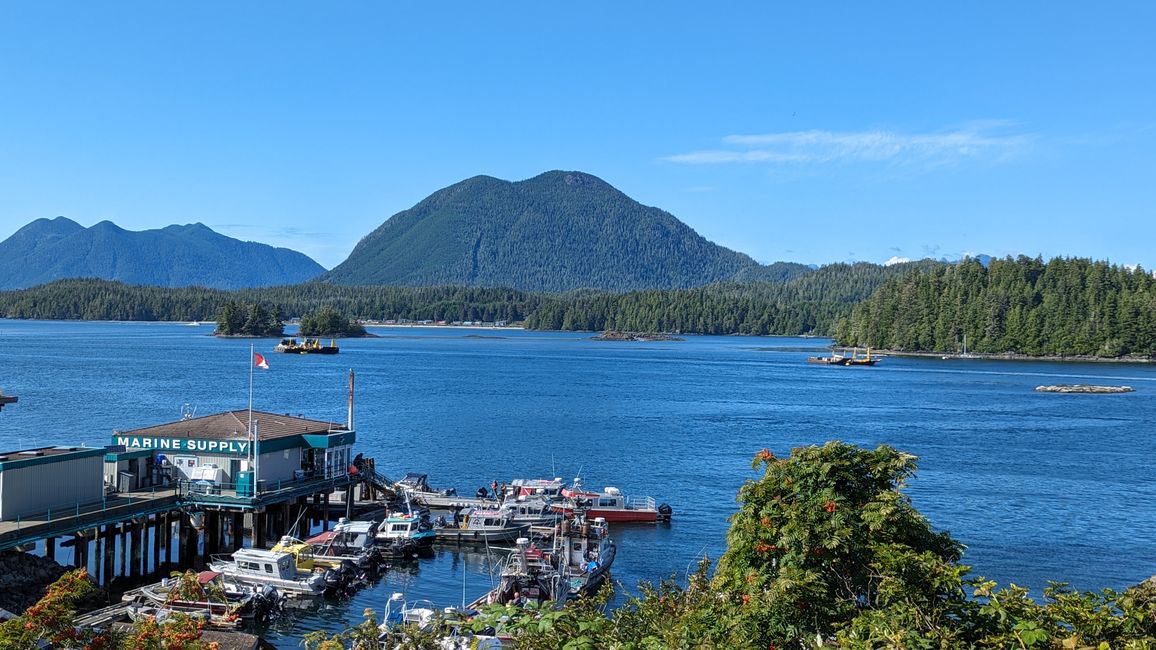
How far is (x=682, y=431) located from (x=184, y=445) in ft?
158

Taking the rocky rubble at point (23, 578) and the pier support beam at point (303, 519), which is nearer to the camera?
the rocky rubble at point (23, 578)

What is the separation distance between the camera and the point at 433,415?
292ft

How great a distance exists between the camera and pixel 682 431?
3187 inches

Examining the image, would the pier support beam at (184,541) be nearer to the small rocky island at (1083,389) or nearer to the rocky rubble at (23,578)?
the rocky rubble at (23,578)

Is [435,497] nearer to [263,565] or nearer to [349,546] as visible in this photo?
[349,546]

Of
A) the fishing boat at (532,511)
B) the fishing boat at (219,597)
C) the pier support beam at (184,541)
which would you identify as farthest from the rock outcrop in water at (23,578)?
the fishing boat at (532,511)

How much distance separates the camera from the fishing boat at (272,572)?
3353cm

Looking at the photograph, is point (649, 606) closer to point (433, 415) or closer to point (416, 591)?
point (416, 591)

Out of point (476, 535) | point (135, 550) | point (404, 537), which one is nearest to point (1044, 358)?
point (476, 535)

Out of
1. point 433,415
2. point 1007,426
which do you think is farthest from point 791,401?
point 433,415

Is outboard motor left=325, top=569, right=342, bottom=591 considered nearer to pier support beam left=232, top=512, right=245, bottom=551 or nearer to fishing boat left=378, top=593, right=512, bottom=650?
fishing boat left=378, top=593, right=512, bottom=650

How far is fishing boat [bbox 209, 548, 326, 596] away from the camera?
33531mm

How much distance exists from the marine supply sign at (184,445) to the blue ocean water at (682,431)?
24.8 ft

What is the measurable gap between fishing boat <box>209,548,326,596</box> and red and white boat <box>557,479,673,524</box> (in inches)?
584
